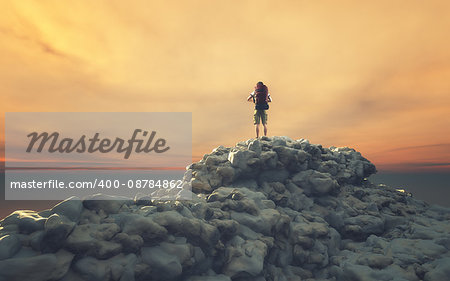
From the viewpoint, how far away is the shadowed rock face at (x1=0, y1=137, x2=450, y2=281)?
473 inches

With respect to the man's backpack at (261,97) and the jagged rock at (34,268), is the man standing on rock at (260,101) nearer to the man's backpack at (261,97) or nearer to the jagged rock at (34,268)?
the man's backpack at (261,97)

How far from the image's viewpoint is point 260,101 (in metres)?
28.0

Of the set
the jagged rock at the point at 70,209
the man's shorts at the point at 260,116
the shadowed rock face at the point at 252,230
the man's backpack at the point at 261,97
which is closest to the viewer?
the shadowed rock face at the point at 252,230

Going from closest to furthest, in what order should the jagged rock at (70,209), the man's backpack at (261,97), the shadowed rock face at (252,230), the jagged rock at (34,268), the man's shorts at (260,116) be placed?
the jagged rock at (34,268), the shadowed rock face at (252,230), the jagged rock at (70,209), the man's backpack at (261,97), the man's shorts at (260,116)

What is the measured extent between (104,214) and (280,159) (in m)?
16.2

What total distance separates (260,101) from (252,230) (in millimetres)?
14238

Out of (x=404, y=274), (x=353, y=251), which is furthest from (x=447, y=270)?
(x=353, y=251)

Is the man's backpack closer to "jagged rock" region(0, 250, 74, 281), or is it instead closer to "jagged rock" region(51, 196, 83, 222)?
"jagged rock" region(51, 196, 83, 222)

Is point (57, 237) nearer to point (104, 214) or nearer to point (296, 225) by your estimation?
point (104, 214)

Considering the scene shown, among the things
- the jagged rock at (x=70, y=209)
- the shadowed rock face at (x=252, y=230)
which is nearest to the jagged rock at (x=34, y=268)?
the shadowed rock face at (x=252, y=230)

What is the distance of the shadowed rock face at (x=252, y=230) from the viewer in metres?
12.0

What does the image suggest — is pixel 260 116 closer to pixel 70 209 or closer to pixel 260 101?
pixel 260 101

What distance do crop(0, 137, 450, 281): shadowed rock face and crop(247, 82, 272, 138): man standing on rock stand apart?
257 centimetres

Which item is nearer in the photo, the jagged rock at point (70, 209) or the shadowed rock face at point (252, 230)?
the shadowed rock face at point (252, 230)
